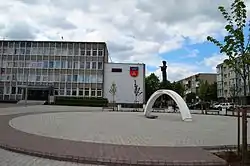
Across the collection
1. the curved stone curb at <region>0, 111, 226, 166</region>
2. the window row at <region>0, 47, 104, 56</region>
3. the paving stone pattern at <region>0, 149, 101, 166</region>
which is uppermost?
the window row at <region>0, 47, 104, 56</region>

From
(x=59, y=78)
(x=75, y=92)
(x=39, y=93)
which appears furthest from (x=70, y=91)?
(x=39, y=93)

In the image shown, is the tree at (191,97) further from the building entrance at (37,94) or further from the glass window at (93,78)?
the building entrance at (37,94)

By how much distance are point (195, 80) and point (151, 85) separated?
101ft

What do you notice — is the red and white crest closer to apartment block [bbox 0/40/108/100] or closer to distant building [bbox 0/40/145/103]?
distant building [bbox 0/40/145/103]

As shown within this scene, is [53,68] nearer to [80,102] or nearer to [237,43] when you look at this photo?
[80,102]

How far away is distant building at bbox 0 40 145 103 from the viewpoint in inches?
2945

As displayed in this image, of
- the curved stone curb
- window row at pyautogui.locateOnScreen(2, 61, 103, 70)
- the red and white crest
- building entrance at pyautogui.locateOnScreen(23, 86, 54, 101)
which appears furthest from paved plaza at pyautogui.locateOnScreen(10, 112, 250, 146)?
the red and white crest

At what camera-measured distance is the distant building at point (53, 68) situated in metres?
74.8

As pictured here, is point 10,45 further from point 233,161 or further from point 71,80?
point 233,161

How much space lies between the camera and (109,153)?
8.99 metres

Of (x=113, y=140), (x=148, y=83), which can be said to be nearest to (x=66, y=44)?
(x=148, y=83)

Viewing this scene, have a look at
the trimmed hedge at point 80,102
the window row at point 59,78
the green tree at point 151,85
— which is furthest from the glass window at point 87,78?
the green tree at point 151,85

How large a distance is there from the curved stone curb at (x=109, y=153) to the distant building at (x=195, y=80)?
344 feet

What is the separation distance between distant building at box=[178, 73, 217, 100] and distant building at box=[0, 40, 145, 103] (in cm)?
5079
